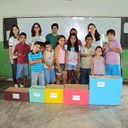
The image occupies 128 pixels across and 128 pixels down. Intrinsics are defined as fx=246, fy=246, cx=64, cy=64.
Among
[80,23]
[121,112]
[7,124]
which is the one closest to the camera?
[7,124]

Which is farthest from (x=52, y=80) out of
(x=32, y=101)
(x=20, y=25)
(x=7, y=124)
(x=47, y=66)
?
(x=20, y=25)

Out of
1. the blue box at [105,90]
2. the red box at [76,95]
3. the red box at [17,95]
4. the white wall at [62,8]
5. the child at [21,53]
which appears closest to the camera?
the blue box at [105,90]

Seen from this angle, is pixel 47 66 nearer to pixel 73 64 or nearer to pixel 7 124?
pixel 73 64

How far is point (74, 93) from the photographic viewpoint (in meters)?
4.25

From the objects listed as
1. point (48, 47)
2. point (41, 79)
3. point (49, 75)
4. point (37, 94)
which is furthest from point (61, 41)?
point (37, 94)

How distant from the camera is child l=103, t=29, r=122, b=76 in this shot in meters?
4.55

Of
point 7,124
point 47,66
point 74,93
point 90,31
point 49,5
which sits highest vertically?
point 49,5

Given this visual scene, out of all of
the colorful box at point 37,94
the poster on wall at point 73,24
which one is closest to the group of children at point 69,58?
the colorful box at point 37,94

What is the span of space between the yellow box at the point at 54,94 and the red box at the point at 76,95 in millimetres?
70

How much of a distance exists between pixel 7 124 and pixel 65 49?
1868 mm

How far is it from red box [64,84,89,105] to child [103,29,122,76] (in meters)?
0.68

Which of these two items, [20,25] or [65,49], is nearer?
[65,49]

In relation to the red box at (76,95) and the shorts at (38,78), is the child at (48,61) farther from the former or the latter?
the red box at (76,95)

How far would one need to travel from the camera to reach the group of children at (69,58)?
14.9 feet
